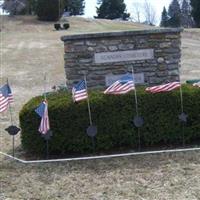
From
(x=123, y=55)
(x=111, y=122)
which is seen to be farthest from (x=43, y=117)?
(x=123, y=55)

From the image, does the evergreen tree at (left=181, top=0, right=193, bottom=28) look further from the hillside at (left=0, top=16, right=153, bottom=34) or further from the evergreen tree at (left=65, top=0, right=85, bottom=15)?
the hillside at (left=0, top=16, right=153, bottom=34)

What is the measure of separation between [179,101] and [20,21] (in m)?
49.1

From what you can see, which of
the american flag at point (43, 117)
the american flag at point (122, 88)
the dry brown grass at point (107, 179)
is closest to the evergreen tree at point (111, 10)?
the dry brown grass at point (107, 179)

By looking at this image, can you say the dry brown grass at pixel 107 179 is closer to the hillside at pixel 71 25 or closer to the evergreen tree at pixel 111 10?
the hillside at pixel 71 25

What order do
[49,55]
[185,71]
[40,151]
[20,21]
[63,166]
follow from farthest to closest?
1. [20,21]
2. [49,55]
3. [185,71]
4. [40,151]
5. [63,166]

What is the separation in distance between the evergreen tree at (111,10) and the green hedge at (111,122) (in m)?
66.0

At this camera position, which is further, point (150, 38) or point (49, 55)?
point (49, 55)

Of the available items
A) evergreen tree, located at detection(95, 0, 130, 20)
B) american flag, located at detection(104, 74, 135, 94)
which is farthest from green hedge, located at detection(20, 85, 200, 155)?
evergreen tree, located at detection(95, 0, 130, 20)

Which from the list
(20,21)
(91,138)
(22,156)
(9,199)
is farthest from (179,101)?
(20,21)

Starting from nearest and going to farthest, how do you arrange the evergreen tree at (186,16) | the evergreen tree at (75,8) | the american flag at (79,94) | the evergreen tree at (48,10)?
1. the american flag at (79,94)
2. the evergreen tree at (48,10)
3. the evergreen tree at (75,8)
4. the evergreen tree at (186,16)

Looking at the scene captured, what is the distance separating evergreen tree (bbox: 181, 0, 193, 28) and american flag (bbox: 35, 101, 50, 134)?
69.3 m

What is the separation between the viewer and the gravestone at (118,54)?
11234 mm

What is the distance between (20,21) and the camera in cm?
5631

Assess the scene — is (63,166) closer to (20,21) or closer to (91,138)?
(91,138)
